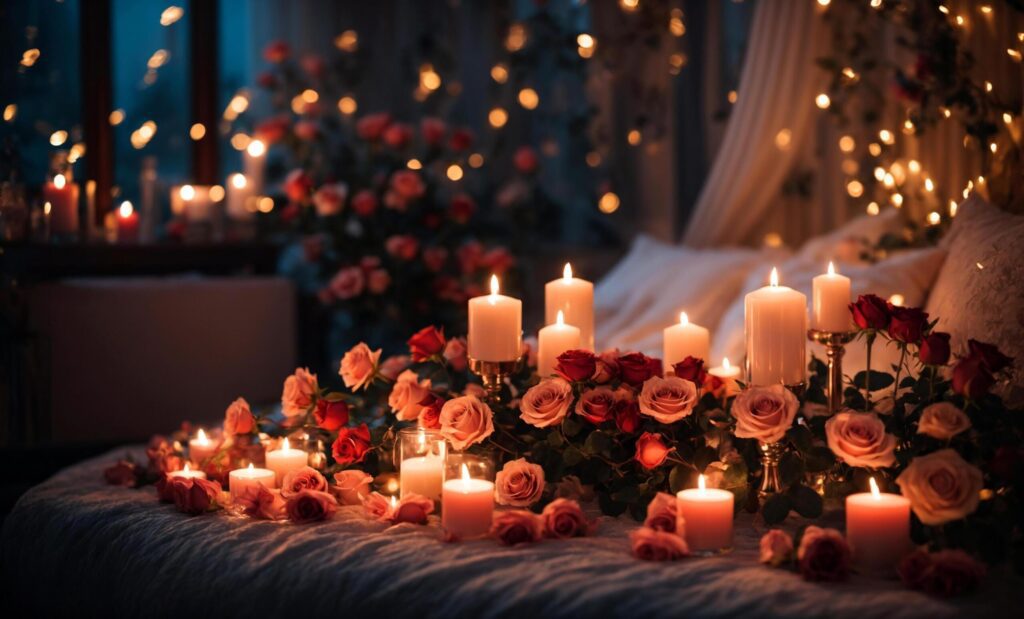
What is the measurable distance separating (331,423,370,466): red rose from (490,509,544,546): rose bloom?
0.34 metres

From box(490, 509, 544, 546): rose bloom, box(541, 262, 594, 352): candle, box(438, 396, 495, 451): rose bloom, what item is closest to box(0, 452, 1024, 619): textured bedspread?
box(490, 509, 544, 546): rose bloom

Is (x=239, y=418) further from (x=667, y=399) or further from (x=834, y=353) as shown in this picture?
(x=834, y=353)

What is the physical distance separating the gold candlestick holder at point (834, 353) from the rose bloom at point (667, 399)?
24cm

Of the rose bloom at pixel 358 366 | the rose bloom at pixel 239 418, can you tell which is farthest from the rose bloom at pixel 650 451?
the rose bloom at pixel 239 418

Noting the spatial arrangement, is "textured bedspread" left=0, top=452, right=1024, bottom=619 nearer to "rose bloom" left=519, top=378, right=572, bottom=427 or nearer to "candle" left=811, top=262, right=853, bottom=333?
"rose bloom" left=519, top=378, right=572, bottom=427

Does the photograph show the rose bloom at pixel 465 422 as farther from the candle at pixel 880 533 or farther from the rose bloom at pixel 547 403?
the candle at pixel 880 533

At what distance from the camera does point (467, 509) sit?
1.61 meters

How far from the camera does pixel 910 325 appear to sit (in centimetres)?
162

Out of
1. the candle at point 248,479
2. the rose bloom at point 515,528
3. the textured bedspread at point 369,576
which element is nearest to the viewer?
the textured bedspread at point 369,576

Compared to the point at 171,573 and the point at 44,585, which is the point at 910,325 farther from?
the point at 44,585

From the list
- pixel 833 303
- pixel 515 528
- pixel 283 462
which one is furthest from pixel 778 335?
pixel 283 462

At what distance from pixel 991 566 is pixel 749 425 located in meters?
0.35

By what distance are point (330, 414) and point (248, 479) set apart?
16 cm

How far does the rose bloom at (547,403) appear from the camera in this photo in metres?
1.70
